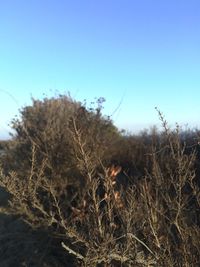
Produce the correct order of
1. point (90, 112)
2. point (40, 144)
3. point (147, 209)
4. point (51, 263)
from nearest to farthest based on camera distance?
point (147, 209), point (51, 263), point (40, 144), point (90, 112)

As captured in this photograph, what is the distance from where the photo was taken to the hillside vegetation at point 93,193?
18.1 ft

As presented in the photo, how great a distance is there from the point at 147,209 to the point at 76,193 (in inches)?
262

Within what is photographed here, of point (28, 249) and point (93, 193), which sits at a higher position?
point (93, 193)

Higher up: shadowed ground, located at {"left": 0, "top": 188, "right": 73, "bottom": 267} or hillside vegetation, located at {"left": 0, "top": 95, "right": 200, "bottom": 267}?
hillside vegetation, located at {"left": 0, "top": 95, "right": 200, "bottom": 267}

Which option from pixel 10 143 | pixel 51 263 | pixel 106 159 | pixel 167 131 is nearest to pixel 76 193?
pixel 51 263

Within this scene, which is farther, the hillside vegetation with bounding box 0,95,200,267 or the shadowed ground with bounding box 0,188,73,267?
the shadowed ground with bounding box 0,188,73,267

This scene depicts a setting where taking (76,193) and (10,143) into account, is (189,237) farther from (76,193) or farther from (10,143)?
(10,143)

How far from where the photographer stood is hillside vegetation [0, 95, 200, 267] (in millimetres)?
5520

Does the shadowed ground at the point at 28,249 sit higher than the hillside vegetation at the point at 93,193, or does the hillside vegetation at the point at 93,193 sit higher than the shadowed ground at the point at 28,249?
the hillside vegetation at the point at 93,193

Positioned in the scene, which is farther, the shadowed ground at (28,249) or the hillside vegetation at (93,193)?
the shadowed ground at (28,249)

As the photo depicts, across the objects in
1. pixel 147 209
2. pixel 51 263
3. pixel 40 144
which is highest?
pixel 40 144

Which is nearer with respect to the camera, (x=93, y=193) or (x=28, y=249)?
(x=93, y=193)

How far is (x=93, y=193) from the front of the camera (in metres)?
5.63

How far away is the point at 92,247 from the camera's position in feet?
17.6
